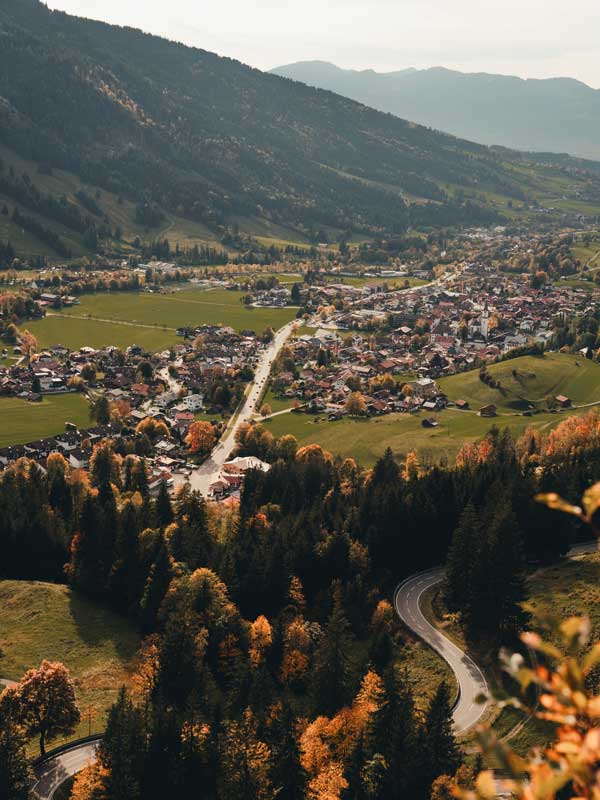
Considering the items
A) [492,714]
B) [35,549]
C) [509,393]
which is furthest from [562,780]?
[509,393]

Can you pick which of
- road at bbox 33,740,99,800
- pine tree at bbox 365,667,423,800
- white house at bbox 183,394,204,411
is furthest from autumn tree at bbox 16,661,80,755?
white house at bbox 183,394,204,411

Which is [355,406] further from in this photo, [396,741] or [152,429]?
[396,741]

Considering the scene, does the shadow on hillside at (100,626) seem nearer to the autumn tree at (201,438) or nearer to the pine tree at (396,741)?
the pine tree at (396,741)

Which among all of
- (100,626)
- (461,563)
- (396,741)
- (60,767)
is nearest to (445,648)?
(461,563)

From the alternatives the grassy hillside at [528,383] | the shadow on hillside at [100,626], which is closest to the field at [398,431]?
→ the grassy hillside at [528,383]

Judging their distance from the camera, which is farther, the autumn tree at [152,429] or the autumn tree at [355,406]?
the autumn tree at [355,406]
